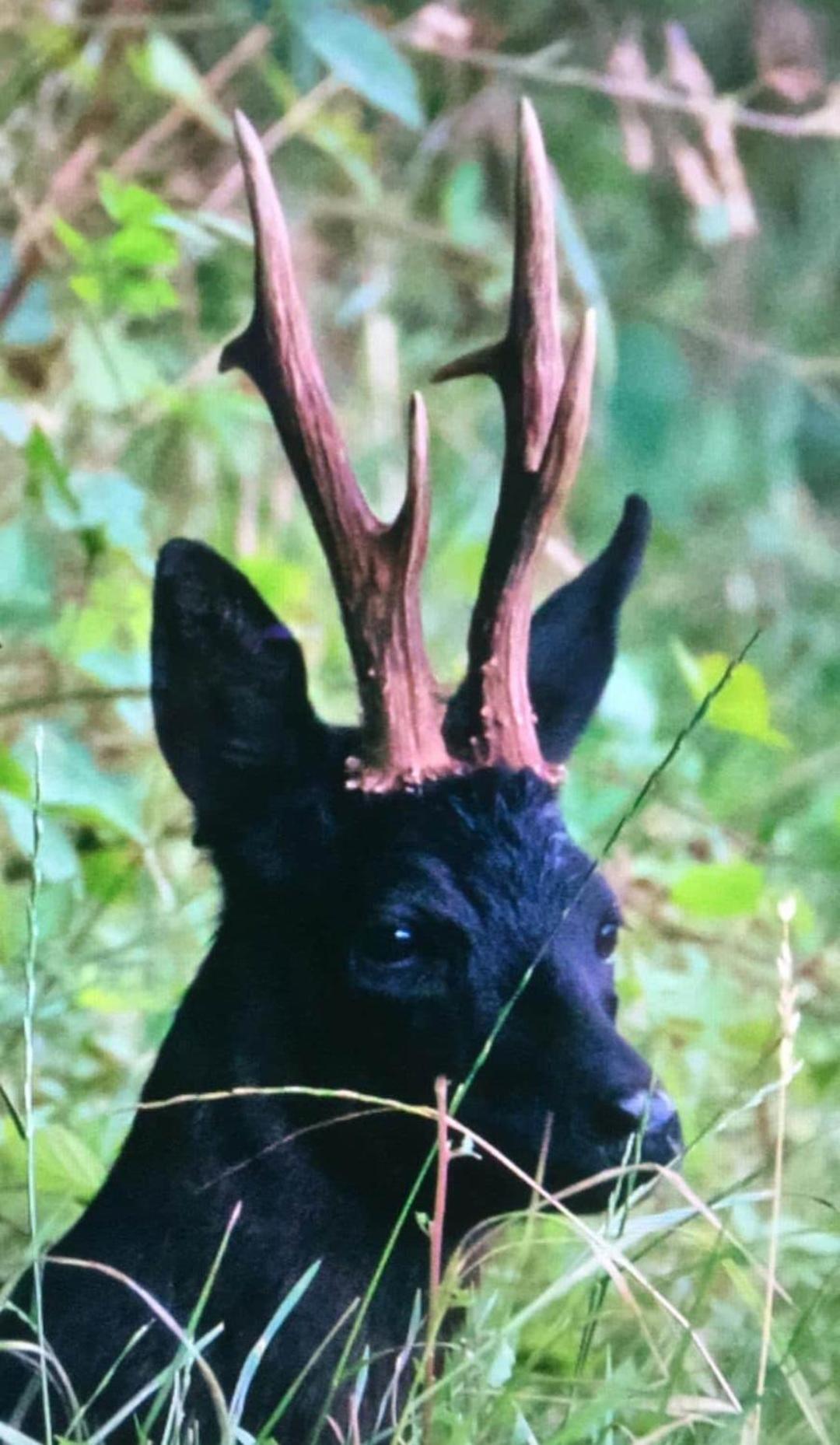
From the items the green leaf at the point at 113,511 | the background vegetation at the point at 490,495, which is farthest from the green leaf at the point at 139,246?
the green leaf at the point at 113,511

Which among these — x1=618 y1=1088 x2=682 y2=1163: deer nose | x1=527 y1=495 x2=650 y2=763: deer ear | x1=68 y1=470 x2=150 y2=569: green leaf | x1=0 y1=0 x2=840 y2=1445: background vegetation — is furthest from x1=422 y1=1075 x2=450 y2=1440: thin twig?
x1=68 y1=470 x2=150 y2=569: green leaf

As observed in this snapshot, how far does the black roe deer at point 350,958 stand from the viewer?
1447 millimetres

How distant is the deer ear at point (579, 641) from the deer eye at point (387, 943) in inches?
10.8

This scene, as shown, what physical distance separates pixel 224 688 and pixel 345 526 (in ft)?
0.57

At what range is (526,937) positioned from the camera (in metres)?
1.50

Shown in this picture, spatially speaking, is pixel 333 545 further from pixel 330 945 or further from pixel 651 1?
pixel 651 1

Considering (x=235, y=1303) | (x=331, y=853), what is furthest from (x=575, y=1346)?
(x=331, y=853)

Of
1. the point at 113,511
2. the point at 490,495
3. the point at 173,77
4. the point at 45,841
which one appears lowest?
the point at 490,495

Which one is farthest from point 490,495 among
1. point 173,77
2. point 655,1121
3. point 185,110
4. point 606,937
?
point 655,1121

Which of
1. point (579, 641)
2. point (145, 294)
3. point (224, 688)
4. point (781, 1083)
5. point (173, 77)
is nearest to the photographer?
point (781, 1083)

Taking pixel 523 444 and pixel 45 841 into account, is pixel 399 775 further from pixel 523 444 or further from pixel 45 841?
pixel 45 841

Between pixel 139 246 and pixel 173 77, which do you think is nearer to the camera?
pixel 139 246

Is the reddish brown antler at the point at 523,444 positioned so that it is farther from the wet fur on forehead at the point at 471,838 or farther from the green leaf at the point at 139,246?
the green leaf at the point at 139,246

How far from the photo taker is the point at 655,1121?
140 cm
